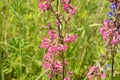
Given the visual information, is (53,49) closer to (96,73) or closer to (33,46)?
(96,73)

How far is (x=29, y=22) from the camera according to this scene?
3277mm

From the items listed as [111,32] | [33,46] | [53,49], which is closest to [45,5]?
[53,49]

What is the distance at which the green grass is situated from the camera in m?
2.48

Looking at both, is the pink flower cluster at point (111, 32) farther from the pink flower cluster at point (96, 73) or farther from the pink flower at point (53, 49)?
the pink flower at point (53, 49)

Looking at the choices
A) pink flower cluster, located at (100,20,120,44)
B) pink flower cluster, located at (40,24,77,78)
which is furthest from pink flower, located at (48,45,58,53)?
pink flower cluster, located at (100,20,120,44)

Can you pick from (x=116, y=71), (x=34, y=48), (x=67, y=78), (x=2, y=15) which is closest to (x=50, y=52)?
(x=67, y=78)

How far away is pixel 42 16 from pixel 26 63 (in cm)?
73

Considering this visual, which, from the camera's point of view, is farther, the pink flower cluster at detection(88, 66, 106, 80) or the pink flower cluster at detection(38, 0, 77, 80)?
the pink flower cluster at detection(88, 66, 106, 80)

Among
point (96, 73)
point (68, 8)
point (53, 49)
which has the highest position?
point (68, 8)

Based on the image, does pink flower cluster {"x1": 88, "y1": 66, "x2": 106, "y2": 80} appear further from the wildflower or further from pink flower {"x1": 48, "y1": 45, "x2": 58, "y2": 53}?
the wildflower

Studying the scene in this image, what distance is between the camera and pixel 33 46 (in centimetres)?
268

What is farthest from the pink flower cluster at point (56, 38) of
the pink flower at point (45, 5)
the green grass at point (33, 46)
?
the green grass at point (33, 46)

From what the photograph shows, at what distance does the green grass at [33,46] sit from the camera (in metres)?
2.48

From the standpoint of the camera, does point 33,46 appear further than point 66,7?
Yes
